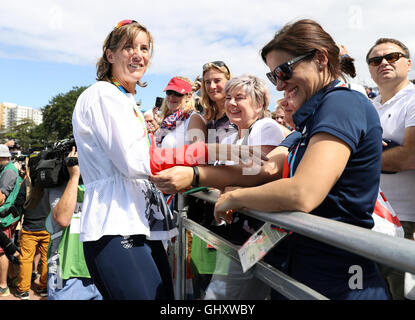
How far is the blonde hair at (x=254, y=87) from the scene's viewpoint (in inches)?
112

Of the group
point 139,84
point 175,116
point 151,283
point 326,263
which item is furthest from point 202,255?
point 175,116

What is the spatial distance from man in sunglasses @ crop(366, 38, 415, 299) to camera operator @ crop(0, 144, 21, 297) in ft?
16.4

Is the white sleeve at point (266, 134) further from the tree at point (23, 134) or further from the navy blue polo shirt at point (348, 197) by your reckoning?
the tree at point (23, 134)

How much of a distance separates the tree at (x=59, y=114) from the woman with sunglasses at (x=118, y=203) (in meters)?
57.0

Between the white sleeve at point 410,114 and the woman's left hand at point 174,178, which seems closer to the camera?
the woman's left hand at point 174,178

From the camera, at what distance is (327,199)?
1276 millimetres

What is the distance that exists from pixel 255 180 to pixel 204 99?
2.14 meters

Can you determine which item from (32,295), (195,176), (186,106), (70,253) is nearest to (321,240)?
(195,176)

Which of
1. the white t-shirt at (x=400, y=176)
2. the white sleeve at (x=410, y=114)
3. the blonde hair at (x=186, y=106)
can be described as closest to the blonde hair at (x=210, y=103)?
the blonde hair at (x=186, y=106)

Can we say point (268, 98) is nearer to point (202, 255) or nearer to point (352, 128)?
point (202, 255)

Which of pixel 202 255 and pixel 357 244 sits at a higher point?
pixel 357 244

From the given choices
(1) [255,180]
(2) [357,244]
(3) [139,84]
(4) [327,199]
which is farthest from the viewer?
(3) [139,84]

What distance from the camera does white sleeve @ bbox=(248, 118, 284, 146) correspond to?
238 cm

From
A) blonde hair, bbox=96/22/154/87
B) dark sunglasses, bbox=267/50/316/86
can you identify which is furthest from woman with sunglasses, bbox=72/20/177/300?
dark sunglasses, bbox=267/50/316/86
